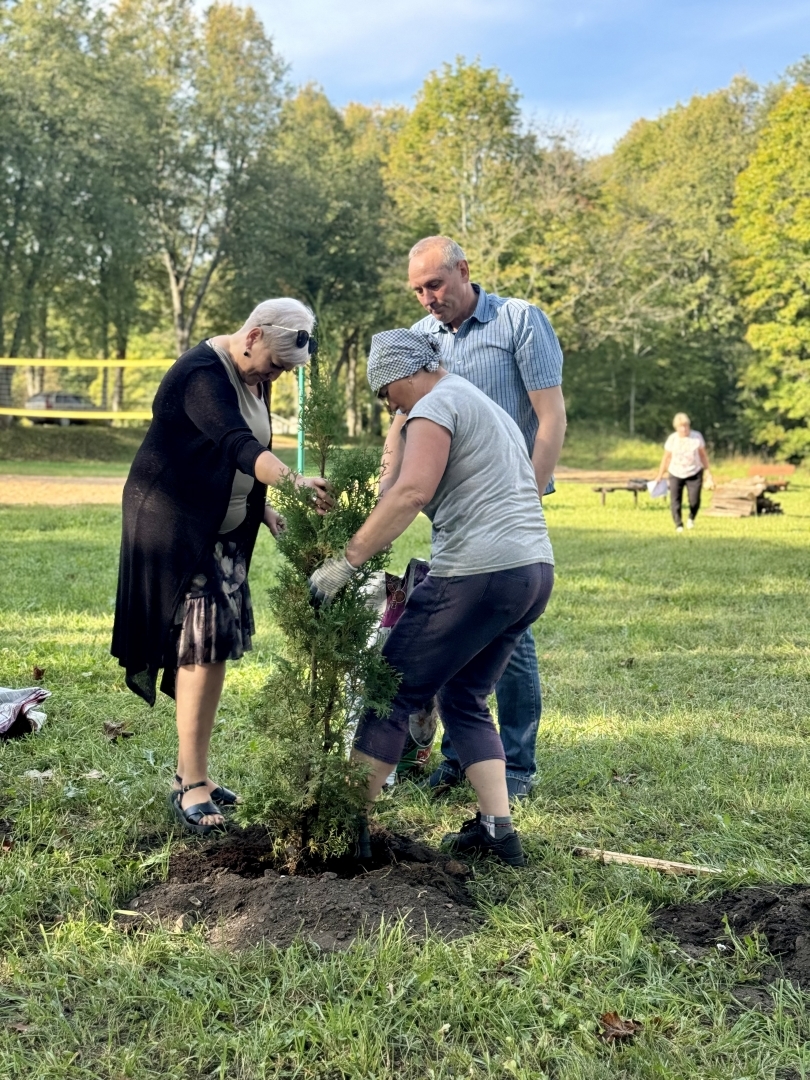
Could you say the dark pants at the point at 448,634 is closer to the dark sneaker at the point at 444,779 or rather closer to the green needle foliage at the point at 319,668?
the green needle foliage at the point at 319,668

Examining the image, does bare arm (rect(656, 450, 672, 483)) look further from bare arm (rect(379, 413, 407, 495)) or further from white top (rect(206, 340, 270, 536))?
white top (rect(206, 340, 270, 536))

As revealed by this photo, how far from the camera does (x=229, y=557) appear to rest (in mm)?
3922

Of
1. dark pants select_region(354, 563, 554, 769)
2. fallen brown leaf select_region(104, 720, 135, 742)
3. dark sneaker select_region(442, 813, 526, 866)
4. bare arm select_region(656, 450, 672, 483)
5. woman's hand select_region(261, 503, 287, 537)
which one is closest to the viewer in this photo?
dark pants select_region(354, 563, 554, 769)

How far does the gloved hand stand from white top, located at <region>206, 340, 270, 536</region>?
2.11 feet

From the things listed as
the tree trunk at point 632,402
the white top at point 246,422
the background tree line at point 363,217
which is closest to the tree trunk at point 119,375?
the background tree line at point 363,217

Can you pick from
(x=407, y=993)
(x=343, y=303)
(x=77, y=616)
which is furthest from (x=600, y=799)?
(x=343, y=303)

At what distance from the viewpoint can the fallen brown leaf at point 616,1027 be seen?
2.58 m

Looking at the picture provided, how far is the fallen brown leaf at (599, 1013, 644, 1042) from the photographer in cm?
258

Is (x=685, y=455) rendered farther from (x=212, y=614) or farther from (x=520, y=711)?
(x=212, y=614)

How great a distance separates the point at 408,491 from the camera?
3.17m

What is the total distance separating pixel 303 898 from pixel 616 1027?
1.01 m

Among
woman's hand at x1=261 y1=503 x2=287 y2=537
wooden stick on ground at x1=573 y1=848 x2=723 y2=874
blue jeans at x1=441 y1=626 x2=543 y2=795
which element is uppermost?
woman's hand at x1=261 y1=503 x2=287 y2=537

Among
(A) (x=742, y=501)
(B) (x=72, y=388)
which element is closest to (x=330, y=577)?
(A) (x=742, y=501)

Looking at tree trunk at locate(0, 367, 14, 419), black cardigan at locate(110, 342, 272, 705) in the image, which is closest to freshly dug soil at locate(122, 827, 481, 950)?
black cardigan at locate(110, 342, 272, 705)
